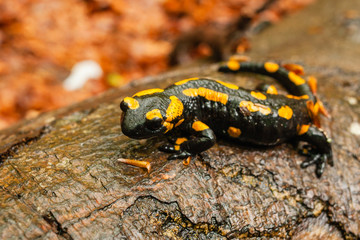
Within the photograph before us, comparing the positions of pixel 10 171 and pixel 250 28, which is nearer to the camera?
pixel 10 171

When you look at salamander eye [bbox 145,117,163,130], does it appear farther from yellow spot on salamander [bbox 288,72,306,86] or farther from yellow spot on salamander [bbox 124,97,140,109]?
yellow spot on salamander [bbox 288,72,306,86]

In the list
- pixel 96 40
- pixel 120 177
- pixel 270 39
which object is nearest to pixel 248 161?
pixel 120 177

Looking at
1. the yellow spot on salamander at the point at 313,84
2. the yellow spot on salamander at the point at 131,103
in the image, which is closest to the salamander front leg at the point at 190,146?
the yellow spot on salamander at the point at 131,103

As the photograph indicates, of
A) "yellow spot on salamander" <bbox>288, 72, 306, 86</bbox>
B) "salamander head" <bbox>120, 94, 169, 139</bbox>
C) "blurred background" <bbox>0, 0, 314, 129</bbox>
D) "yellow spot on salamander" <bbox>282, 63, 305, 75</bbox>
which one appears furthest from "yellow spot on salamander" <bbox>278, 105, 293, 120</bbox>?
"blurred background" <bbox>0, 0, 314, 129</bbox>

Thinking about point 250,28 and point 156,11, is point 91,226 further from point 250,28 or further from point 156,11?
point 156,11

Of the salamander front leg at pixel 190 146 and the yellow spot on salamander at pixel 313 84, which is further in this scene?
the yellow spot on salamander at pixel 313 84

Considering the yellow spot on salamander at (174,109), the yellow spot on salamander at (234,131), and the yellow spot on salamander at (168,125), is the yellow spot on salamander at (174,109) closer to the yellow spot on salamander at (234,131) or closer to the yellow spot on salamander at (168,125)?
the yellow spot on salamander at (168,125)
